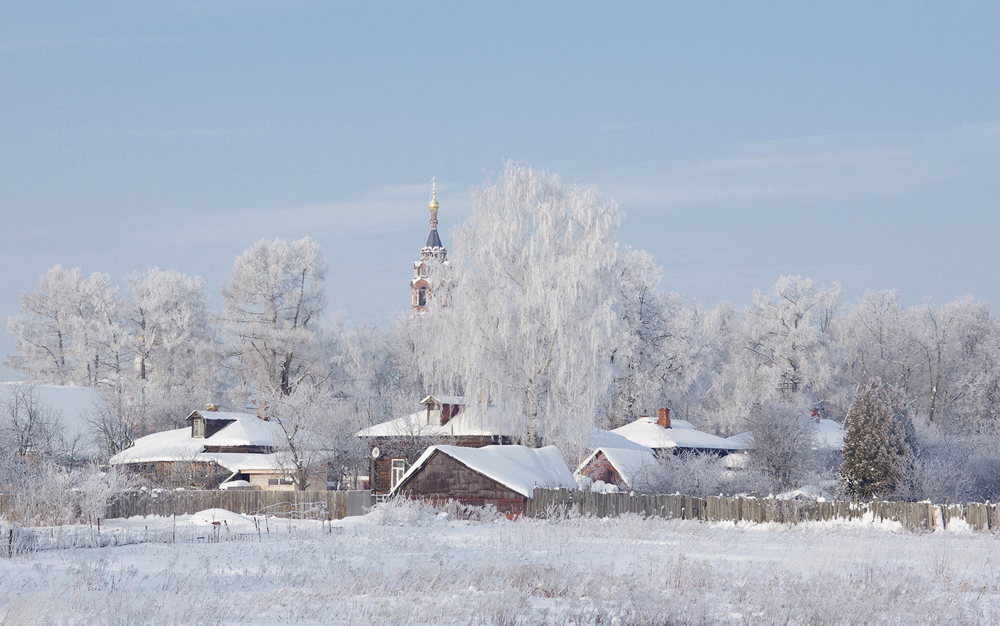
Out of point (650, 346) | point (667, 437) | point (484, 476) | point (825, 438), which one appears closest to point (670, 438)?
point (667, 437)

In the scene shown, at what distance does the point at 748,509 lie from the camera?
31469mm

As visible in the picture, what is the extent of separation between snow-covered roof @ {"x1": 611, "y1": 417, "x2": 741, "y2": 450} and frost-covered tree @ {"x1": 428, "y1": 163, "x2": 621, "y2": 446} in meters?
11.3

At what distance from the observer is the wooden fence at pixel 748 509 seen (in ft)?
91.8

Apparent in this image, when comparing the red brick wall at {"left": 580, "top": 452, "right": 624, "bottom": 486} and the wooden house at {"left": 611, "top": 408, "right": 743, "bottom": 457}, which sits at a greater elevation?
the wooden house at {"left": 611, "top": 408, "right": 743, "bottom": 457}

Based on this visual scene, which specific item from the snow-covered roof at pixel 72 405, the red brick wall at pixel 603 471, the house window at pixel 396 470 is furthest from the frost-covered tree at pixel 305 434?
the red brick wall at pixel 603 471

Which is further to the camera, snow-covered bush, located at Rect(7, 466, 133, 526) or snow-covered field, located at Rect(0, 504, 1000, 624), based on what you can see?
snow-covered bush, located at Rect(7, 466, 133, 526)

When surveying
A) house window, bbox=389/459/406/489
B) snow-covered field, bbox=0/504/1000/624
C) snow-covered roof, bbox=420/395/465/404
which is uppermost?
snow-covered roof, bbox=420/395/465/404

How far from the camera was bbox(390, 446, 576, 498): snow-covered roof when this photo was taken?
3378 cm

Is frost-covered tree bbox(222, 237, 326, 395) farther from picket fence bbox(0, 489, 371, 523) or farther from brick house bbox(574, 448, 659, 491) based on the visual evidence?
brick house bbox(574, 448, 659, 491)

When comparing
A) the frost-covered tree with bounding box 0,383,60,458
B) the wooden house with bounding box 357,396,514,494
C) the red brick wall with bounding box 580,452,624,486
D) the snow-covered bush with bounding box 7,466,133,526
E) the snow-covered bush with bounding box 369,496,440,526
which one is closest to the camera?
the snow-covered bush with bounding box 369,496,440,526

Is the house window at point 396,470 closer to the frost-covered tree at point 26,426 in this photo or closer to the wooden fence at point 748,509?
the wooden fence at point 748,509

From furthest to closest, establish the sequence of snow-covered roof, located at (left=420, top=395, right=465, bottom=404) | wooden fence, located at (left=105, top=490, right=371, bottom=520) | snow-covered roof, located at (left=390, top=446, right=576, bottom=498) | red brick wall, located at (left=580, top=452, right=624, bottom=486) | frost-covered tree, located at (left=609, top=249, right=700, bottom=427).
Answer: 1. frost-covered tree, located at (left=609, top=249, right=700, bottom=427)
2. snow-covered roof, located at (left=420, top=395, right=465, bottom=404)
3. red brick wall, located at (left=580, top=452, right=624, bottom=486)
4. wooden fence, located at (left=105, top=490, right=371, bottom=520)
5. snow-covered roof, located at (left=390, top=446, right=576, bottom=498)

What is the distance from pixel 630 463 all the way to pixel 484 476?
37.0ft

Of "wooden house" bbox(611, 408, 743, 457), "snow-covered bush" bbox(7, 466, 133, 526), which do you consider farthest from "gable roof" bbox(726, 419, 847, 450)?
"snow-covered bush" bbox(7, 466, 133, 526)
